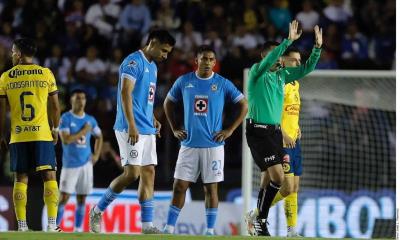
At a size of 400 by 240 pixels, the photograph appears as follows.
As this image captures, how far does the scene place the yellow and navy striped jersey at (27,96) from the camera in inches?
449

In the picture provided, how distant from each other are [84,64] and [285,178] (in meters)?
7.36

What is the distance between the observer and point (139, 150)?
11.2m

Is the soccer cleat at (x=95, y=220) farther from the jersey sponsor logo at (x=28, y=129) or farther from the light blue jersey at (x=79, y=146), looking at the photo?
the light blue jersey at (x=79, y=146)

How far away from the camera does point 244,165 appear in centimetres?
1552

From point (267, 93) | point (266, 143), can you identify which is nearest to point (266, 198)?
point (266, 143)

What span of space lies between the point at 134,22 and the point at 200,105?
817 cm

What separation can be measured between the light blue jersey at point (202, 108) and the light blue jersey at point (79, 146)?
4.43 m

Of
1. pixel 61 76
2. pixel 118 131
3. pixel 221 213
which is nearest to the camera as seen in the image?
pixel 118 131

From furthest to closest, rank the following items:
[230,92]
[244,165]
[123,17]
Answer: [123,17], [244,165], [230,92]

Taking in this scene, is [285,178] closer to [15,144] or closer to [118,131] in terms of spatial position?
[118,131]

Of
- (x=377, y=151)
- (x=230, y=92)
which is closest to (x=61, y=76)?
(x=377, y=151)

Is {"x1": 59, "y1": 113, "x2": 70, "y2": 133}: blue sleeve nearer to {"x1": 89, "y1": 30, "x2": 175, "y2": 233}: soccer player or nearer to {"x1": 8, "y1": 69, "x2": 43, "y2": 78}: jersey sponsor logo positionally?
{"x1": 8, "y1": 69, "x2": 43, "y2": 78}: jersey sponsor logo

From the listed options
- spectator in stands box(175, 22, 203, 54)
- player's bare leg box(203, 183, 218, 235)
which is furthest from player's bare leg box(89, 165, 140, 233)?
spectator in stands box(175, 22, 203, 54)

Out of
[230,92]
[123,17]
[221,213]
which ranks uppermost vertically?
[123,17]
